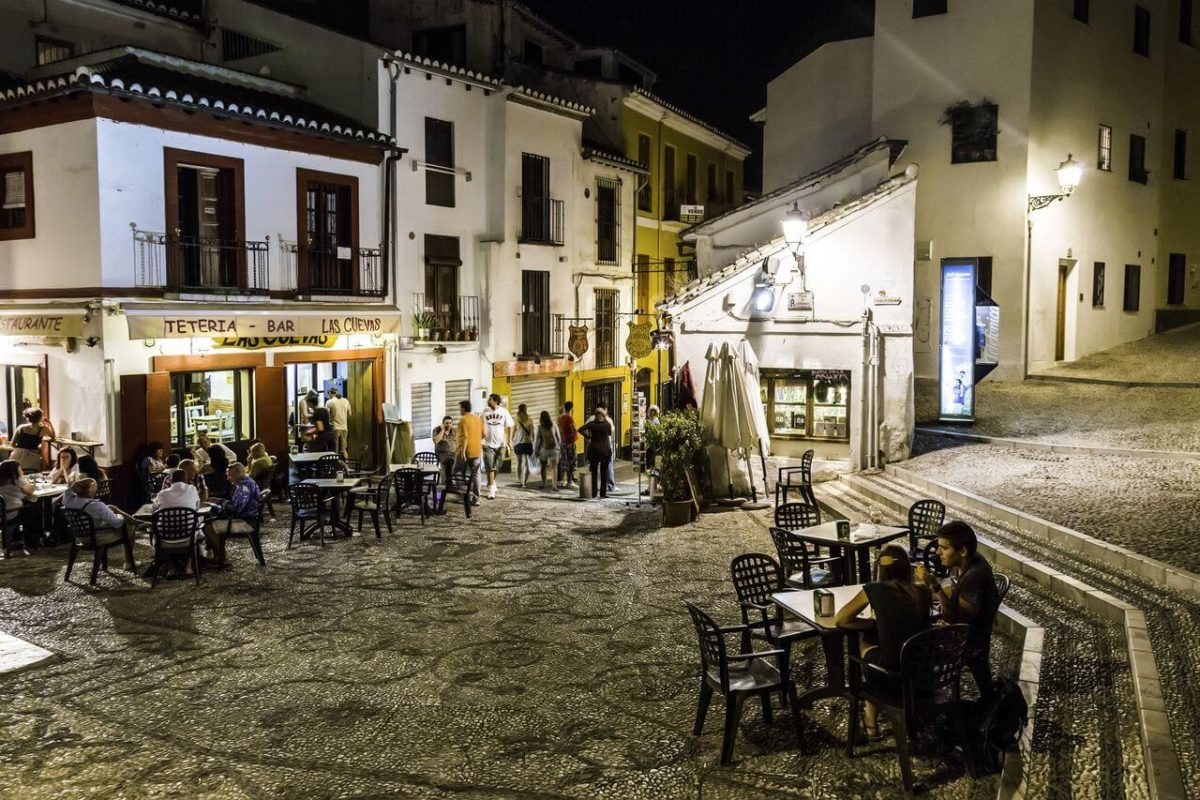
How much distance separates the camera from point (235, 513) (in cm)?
1238

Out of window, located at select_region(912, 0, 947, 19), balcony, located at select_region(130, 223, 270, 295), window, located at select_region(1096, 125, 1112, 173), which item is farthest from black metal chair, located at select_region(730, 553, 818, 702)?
window, located at select_region(1096, 125, 1112, 173)

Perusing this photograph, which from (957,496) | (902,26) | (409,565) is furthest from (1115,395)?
(409,565)

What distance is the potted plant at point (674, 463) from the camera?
48.6 feet

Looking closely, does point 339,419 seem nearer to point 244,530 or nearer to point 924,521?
point 244,530

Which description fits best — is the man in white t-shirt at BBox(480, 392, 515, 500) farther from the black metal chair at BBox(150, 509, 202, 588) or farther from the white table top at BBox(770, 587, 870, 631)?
the white table top at BBox(770, 587, 870, 631)

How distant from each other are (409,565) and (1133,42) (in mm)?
23614

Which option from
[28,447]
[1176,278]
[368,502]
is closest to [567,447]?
[368,502]

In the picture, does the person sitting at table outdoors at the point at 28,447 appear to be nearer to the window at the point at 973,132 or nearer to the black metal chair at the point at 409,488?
the black metal chair at the point at 409,488

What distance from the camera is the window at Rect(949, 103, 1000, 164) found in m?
21.6

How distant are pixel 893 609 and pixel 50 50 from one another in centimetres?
2075

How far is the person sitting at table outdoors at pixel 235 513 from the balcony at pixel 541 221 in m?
13.5

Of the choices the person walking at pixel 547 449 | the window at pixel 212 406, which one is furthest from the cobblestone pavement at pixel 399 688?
the person walking at pixel 547 449

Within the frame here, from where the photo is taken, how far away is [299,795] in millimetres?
6367

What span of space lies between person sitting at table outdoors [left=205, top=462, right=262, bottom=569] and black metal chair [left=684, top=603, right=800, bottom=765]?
742 cm
